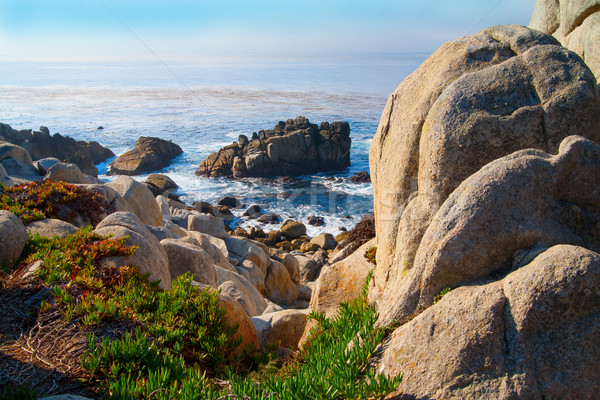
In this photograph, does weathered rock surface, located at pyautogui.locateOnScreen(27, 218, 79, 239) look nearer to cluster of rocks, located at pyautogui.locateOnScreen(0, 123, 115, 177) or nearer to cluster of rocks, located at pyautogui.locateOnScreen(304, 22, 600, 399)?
cluster of rocks, located at pyautogui.locateOnScreen(304, 22, 600, 399)

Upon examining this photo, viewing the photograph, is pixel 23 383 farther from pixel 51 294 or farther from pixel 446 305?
pixel 446 305

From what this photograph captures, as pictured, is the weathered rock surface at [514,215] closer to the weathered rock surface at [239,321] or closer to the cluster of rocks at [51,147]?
the weathered rock surface at [239,321]

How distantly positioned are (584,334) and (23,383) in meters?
5.40

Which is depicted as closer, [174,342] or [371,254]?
[174,342]

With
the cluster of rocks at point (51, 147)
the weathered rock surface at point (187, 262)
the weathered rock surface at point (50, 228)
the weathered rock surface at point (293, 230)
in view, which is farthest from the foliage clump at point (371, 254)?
the cluster of rocks at point (51, 147)

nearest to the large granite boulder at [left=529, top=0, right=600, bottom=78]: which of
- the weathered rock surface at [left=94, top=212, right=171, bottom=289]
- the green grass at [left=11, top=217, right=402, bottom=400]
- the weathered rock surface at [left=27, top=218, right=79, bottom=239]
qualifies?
the green grass at [left=11, top=217, right=402, bottom=400]

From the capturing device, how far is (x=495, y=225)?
4559 millimetres

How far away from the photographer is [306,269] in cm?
2466

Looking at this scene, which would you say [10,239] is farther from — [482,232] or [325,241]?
[325,241]

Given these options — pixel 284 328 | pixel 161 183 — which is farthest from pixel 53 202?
pixel 161 183

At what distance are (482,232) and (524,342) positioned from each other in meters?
1.23

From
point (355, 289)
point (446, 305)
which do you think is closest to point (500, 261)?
point (446, 305)

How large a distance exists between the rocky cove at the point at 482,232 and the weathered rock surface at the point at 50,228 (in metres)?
0.05

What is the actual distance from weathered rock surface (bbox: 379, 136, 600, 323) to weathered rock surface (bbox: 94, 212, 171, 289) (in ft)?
16.6
